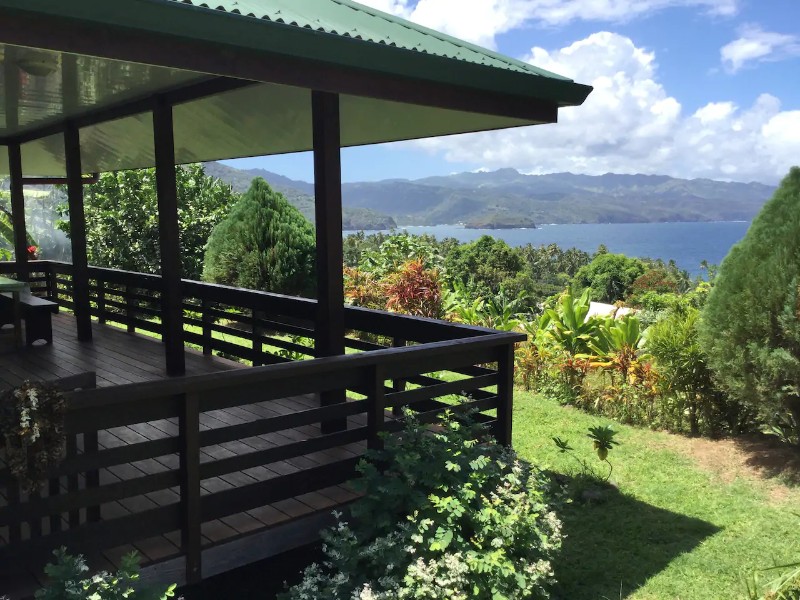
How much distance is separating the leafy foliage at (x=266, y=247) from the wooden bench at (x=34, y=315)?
409 centimetres

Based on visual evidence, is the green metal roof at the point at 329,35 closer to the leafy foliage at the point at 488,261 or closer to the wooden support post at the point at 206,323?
the wooden support post at the point at 206,323

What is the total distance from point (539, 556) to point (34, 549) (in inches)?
98.7

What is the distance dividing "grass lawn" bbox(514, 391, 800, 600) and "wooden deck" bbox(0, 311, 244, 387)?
3556mm

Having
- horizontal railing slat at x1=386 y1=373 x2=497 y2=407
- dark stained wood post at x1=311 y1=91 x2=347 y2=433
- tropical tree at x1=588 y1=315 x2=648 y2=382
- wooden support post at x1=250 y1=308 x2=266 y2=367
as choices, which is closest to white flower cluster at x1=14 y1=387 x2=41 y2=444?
horizontal railing slat at x1=386 y1=373 x2=497 y2=407

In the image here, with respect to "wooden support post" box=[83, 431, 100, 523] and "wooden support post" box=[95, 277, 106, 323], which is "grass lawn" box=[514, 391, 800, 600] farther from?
"wooden support post" box=[95, 277, 106, 323]

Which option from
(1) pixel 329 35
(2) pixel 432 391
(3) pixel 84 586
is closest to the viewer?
(3) pixel 84 586

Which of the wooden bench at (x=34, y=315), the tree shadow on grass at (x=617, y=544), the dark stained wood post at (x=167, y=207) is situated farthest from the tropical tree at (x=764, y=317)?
the wooden bench at (x=34, y=315)

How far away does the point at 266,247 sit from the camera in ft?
38.6

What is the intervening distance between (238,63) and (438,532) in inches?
100

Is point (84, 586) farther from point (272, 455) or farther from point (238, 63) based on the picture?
point (238, 63)

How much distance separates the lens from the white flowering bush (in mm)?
3414

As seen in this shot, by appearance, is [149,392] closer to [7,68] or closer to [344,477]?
[344,477]

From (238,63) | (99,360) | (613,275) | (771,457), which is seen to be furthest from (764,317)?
(613,275)

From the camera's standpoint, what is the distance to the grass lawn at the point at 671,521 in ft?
14.3
